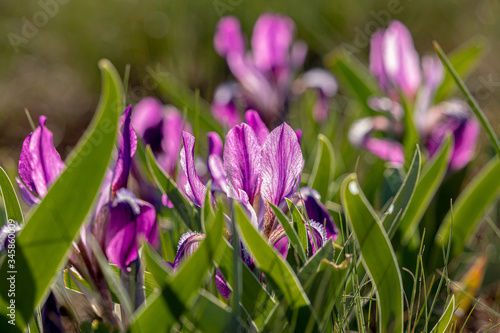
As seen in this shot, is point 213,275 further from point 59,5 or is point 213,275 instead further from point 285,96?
point 59,5

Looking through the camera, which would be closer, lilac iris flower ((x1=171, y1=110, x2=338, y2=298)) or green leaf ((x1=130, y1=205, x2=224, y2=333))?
green leaf ((x1=130, y1=205, x2=224, y2=333))

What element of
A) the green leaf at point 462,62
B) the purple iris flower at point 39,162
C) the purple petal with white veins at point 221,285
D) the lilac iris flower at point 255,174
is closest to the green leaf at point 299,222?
the lilac iris flower at point 255,174

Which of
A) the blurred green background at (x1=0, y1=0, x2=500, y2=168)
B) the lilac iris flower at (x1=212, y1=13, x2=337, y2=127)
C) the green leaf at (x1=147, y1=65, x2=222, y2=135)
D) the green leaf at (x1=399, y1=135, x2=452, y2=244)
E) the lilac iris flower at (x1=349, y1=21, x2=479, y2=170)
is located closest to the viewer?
the green leaf at (x1=399, y1=135, x2=452, y2=244)

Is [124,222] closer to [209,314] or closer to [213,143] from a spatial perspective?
[209,314]

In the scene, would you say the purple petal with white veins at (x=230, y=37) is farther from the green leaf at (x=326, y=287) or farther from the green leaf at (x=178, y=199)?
the green leaf at (x=326, y=287)

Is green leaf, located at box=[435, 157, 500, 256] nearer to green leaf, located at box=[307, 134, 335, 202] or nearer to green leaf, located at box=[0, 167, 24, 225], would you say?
green leaf, located at box=[307, 134, 335, 202]

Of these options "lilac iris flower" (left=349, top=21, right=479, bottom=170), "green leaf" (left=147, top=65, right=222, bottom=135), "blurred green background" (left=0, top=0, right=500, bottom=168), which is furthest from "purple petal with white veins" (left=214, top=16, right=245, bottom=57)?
"blurred green background" (left=0, top=0, right=500, bottom=168)
